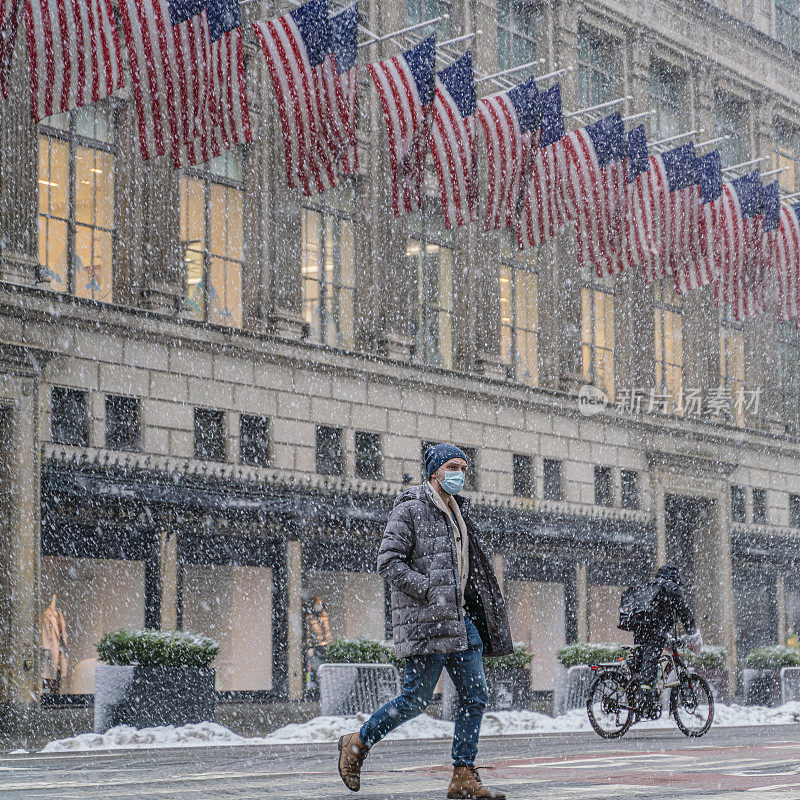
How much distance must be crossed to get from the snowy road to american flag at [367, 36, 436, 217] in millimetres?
12774

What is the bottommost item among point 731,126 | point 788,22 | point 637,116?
point 637,116

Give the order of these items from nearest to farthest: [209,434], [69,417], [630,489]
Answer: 1. [69,417]
2. [209,434]
3. [630,489]

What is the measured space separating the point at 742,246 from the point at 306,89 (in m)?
12.9

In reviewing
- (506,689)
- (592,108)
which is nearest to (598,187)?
(592,108)

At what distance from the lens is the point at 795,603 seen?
42.1 meters

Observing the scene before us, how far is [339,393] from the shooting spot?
1144 inches

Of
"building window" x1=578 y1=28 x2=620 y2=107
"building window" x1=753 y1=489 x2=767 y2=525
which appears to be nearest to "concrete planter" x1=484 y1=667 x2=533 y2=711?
"building window" x1=578 y1=28 x2=620 y2=107

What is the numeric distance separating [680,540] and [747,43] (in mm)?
14582

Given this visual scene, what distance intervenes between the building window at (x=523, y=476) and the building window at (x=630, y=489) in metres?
3.82

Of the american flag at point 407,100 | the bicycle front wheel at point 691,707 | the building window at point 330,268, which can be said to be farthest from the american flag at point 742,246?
the bicycle front wheel at point 691,707

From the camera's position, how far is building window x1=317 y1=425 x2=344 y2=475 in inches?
1135

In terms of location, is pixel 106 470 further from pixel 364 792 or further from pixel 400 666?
pixel 364 792

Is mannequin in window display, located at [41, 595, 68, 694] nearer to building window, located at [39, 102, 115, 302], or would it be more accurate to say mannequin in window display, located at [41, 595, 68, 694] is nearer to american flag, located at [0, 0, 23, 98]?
building window, located at [39, 102, 115, 302]

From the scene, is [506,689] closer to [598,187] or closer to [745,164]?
[598,187]
